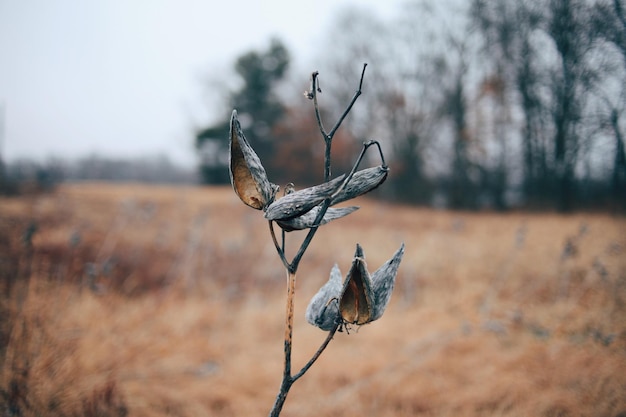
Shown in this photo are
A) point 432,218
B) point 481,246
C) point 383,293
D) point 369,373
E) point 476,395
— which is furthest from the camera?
point 432,218

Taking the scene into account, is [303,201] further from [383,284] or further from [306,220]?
[383,284]

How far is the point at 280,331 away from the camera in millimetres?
3205

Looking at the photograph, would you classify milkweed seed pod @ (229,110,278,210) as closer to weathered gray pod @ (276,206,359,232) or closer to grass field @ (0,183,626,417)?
weathered gray pod @ (276,206,359,232)

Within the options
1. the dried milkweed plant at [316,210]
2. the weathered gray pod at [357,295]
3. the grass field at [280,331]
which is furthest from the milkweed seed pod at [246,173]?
the grass field at [280,331]

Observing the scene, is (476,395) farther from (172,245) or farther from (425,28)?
(425,28)

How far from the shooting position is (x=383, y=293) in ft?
1.37

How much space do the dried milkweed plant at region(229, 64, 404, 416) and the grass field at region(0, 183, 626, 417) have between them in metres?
1.33

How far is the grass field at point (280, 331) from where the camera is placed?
1623mm

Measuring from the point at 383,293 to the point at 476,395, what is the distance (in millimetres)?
1944

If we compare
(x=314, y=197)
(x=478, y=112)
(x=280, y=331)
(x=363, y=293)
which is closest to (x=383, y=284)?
(x=363, y=293)

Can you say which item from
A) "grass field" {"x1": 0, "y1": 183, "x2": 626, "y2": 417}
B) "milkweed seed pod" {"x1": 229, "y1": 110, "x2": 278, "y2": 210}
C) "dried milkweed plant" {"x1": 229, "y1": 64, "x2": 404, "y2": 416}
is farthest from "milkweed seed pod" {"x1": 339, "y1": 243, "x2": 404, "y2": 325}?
"grass field" {"x1": 0, "y1": 183, "x2": 626, "y2": 417}

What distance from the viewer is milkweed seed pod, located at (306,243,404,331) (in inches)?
15.2

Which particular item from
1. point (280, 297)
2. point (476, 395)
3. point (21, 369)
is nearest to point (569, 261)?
point (476, 395)

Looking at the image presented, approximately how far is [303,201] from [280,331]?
3.09 m
